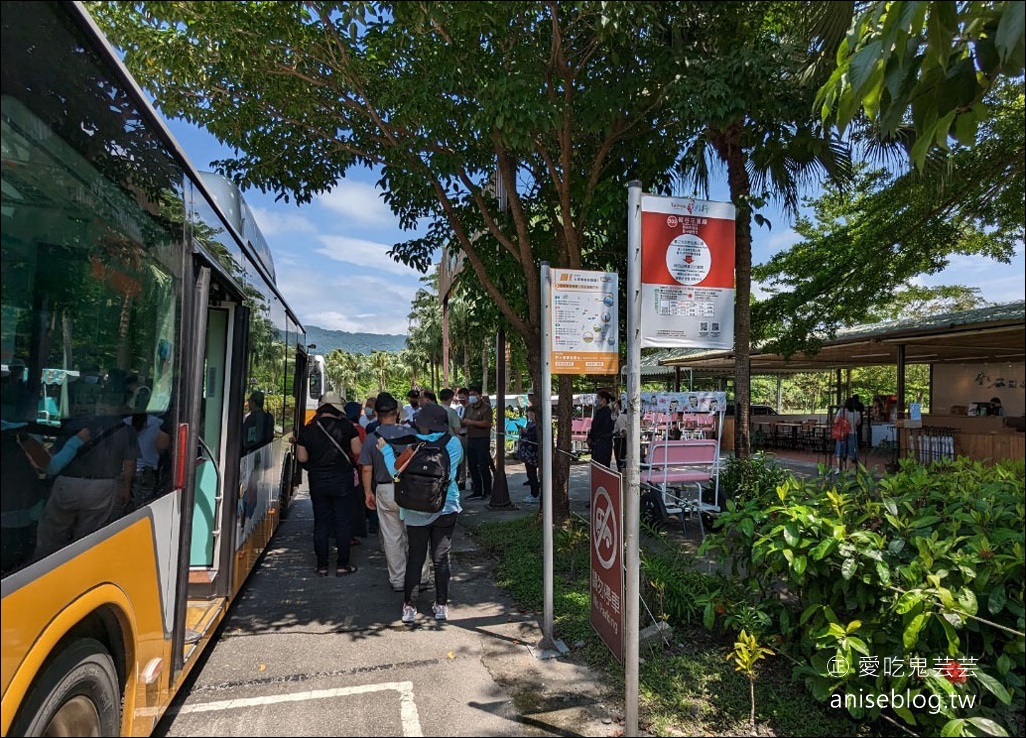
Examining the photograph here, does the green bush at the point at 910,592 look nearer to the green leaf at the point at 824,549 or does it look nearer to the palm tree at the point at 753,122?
the green leaf at the point at 824,549

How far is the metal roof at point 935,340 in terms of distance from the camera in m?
9.30

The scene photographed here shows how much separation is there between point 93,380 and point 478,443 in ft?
26.6

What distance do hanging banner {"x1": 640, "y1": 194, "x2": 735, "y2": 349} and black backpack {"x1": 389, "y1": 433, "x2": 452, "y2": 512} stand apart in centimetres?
210

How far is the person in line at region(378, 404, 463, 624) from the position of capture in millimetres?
4727

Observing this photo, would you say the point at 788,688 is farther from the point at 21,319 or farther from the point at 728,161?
the point at 728,161

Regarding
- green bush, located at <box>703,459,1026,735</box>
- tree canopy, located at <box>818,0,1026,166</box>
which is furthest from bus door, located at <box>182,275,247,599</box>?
tree canopy, located at <box>818,0,1026,166</box>

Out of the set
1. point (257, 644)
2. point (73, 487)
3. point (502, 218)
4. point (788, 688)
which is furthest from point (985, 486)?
point (502, 218)

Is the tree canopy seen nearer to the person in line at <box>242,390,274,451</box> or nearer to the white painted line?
the white painted line

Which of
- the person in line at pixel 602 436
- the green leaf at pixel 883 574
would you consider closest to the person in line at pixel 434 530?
the green leaf at pixel 883 574

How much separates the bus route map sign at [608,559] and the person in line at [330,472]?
9.36 feet

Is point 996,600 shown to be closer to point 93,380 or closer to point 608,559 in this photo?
point 608,559

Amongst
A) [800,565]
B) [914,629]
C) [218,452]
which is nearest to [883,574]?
[914,629]

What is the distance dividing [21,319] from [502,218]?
21.2ft

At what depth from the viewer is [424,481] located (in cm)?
458
